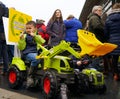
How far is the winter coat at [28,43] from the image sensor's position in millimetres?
7023

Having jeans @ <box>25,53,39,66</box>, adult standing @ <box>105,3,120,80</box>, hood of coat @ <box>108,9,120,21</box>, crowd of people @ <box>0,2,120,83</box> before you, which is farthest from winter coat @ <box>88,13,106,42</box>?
jeans @ <box>25,53,39,66</box>

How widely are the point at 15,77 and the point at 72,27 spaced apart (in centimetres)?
217

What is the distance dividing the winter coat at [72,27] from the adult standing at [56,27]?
35 centimetres

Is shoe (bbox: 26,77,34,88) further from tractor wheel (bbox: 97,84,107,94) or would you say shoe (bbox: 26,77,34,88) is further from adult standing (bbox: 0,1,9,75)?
adult standing (bbox: 0,1,9,75)

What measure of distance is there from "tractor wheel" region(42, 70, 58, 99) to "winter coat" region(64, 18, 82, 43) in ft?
8.09

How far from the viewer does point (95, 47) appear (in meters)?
5.44

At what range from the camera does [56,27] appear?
7918 millimetres

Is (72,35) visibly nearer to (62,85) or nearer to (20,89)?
(20,89)

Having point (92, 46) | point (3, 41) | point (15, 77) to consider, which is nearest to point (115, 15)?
point (92, 46)

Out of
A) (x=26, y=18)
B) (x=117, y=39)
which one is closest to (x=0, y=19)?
(x=26, y=18)

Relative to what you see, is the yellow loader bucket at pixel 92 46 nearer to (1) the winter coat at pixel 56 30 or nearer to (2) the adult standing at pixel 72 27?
(1) the winter coat at pixel 56 30

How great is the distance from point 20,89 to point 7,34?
163 centimetres

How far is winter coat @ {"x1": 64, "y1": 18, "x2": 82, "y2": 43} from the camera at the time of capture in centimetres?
828

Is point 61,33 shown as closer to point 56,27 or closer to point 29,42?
point 56,27
